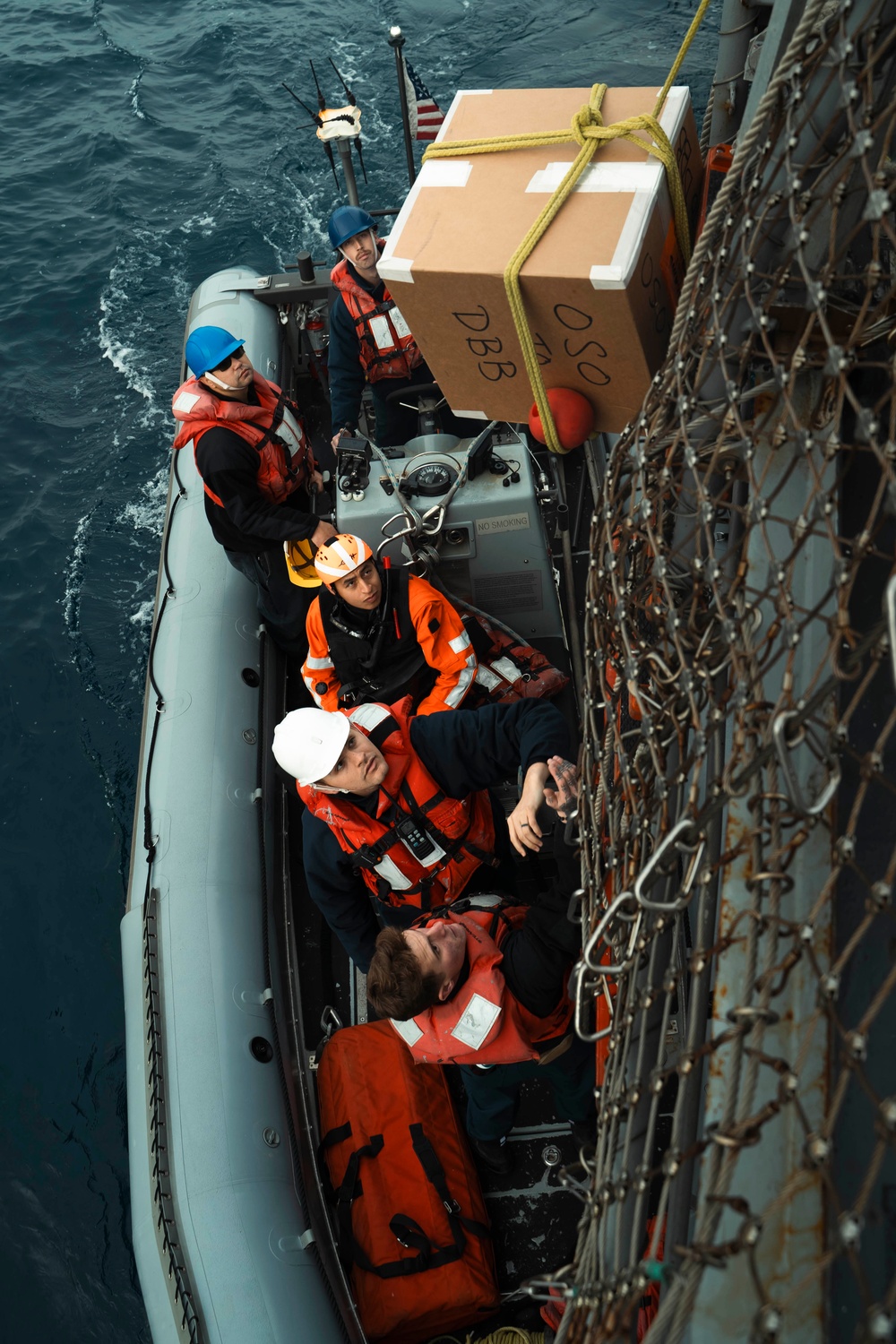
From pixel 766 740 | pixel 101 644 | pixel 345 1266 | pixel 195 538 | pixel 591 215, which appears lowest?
pixel 101 644

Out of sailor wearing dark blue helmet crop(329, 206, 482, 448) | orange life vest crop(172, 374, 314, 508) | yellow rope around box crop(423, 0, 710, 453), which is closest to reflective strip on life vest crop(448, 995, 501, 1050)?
yellow rope around box crop(423, 0, 710, 453)

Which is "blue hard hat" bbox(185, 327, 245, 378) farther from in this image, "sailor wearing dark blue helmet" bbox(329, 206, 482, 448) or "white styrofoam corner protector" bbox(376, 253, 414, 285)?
"white styrofoam corner protector" bbox(376, 253, 414, 285)

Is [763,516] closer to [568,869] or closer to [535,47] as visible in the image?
[568,869]

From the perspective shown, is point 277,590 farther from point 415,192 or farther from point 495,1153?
point 495,1153

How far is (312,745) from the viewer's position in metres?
2.56

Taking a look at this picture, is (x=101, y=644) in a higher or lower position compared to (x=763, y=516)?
lower

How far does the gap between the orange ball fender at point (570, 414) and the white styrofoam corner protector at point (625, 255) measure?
36 centimetres

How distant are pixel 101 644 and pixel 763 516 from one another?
230 inches

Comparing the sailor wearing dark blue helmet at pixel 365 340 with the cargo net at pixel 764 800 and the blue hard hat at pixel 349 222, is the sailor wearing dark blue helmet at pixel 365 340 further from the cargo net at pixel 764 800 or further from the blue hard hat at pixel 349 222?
the cargo net at pixel 764 800

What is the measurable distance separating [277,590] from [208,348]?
1.00 metres

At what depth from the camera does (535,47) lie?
12133mm

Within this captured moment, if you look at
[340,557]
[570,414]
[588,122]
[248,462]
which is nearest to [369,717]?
[340,557]

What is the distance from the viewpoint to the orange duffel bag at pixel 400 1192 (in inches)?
103

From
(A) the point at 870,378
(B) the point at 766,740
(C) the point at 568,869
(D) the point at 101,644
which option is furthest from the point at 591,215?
(D) the point at 101,644
